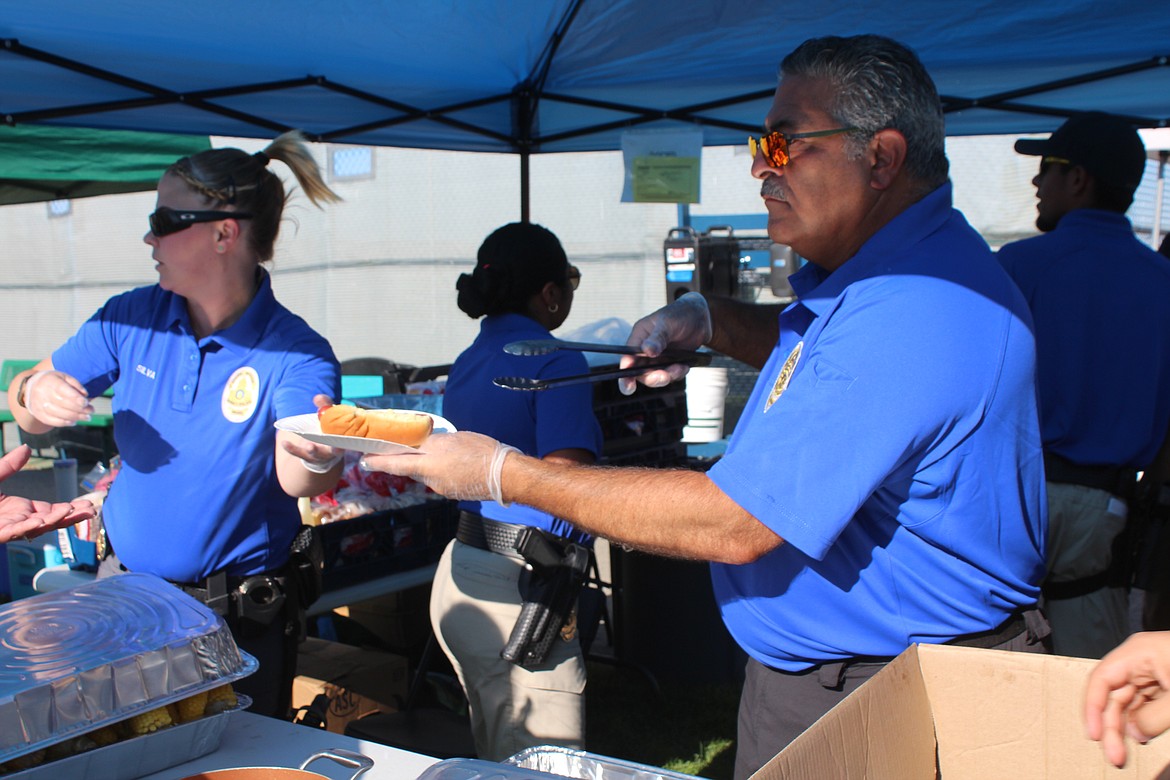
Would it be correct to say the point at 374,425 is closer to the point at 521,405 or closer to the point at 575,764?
the point at 575,764

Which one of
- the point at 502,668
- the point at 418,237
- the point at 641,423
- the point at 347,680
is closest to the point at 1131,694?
the point at 502,668

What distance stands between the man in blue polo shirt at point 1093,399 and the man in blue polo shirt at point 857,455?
1.38m

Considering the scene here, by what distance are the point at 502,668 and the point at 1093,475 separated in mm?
1945

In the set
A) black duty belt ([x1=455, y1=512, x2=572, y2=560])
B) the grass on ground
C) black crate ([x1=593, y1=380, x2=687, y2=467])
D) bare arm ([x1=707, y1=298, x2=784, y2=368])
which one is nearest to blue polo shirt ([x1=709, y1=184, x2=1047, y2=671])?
bare arm ([x1=707, y1=298, x2=784, y2=368])

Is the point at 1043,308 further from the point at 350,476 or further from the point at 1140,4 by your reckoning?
the point at 350,476

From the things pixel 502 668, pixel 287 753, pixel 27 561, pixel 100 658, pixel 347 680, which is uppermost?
pixel 100 658

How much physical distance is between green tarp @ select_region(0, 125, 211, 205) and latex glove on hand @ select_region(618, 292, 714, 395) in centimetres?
317

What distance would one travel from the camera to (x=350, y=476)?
400 centimetres

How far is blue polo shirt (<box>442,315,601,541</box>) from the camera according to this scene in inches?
108

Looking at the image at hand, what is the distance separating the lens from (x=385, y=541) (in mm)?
3932

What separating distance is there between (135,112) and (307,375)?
2.53m

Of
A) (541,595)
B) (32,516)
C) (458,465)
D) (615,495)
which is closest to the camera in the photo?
(615,495)

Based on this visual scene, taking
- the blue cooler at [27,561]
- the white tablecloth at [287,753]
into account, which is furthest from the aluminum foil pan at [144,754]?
the blue cooler at [27,561]

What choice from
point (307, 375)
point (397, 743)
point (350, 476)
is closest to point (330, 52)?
point (350, 476)
